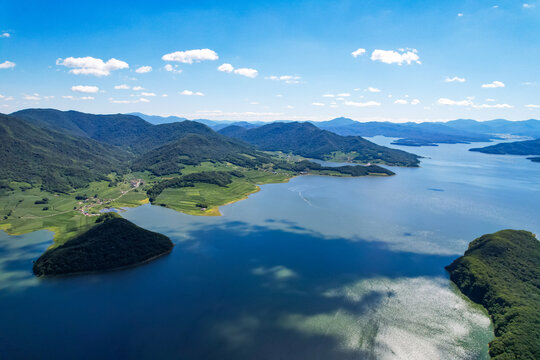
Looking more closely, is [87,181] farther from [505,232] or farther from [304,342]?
[505,232]

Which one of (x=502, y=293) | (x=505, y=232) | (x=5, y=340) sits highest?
(x=505, y=232)

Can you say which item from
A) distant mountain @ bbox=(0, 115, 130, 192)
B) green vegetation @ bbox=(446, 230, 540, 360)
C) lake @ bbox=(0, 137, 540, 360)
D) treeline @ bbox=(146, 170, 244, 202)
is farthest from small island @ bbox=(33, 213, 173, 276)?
distant mountain @ bbox=(0, 115, 130, 192)

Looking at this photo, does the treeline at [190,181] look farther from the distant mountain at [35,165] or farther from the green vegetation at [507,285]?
the green vegetation at [507,285]

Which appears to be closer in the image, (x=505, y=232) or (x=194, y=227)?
(x=505, y=232)

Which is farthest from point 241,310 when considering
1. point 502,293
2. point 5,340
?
point 502,293

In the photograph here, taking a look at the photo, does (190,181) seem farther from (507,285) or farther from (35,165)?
(507,285)

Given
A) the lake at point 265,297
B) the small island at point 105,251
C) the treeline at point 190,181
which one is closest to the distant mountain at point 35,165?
the treeline at point 190,181
